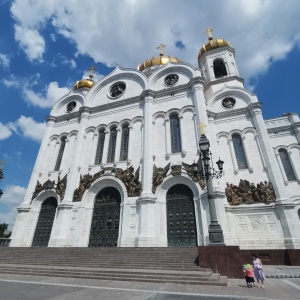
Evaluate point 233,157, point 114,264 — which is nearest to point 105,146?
point 114,264

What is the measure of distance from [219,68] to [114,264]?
23.3 metres

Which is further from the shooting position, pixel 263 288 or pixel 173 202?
pixel 173 202

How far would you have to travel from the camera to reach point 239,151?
17062 mm

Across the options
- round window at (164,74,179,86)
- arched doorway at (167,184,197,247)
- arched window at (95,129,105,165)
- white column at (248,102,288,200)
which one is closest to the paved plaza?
arched doorway at (167,184,197,247)

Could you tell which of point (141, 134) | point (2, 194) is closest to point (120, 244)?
point (141, 134)

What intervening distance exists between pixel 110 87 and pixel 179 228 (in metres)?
16.3

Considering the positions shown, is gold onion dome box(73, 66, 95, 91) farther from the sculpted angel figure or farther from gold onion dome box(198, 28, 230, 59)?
the sculpted angel figure

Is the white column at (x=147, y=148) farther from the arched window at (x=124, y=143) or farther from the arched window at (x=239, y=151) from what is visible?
the arched window at (x=239, y=151)

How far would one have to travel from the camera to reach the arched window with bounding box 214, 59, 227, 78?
24.1 m

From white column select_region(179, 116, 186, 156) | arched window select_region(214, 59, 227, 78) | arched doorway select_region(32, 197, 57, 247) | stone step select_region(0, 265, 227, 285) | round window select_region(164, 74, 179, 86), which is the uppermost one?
arched window select_region(214, 59, 227, 78)

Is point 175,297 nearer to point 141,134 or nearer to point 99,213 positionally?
point 99,213

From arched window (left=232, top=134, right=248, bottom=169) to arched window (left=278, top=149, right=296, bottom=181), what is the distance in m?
3.33

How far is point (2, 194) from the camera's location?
643 inches

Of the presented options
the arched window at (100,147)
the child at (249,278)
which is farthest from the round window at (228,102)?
the child at (249,278)
